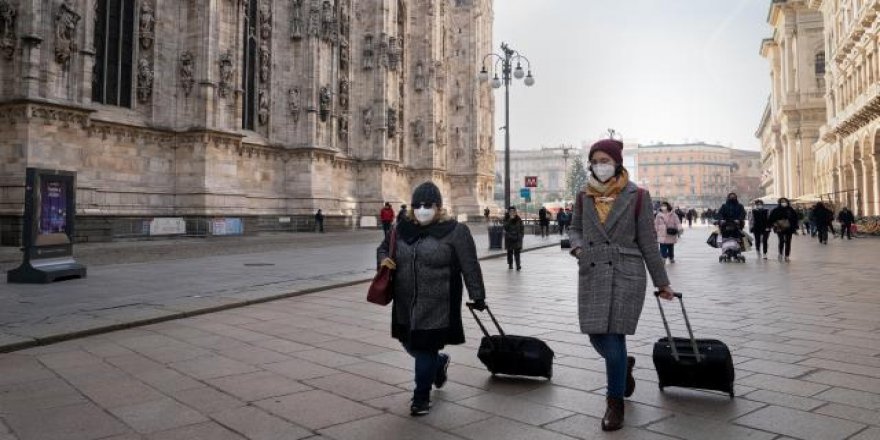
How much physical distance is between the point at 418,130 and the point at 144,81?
2023 centimetres

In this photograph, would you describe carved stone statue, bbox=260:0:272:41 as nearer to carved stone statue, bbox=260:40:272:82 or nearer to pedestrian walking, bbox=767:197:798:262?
carved stone statue, bbox=260:40:272:82

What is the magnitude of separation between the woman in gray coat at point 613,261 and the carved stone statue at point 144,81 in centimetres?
2151

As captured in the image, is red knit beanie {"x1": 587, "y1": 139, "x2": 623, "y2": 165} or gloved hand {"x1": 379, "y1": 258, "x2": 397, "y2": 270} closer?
red knit beanie {"x1": 587, "y1": 139, "x2": 623, "y2": 165}

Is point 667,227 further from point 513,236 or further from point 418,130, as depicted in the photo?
point 418,130

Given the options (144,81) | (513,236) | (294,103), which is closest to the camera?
(513,236)

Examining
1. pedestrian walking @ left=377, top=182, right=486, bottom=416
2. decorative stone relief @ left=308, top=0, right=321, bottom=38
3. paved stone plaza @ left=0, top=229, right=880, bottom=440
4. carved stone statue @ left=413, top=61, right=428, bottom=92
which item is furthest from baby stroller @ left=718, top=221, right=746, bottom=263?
carved stone statue @ left=413, top=61, right=428, bottom=92

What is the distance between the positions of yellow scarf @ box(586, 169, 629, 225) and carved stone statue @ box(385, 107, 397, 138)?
30939mm

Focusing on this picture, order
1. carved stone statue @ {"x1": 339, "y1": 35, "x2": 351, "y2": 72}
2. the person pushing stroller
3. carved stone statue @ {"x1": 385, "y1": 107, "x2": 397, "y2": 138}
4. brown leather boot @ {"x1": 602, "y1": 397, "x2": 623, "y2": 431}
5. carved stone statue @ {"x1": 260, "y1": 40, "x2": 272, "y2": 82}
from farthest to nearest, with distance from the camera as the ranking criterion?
carved stone statue @ {"x1": 385, "y1": 107, "x2": 397, "y2": 138} < carved stone statue @ {"x1": 339, "y1": 35, "x2": 351, "y2": 72} < carved stone statue @ {"x1": 260, "y1": 40, "x2": 272, "y2": 82} < the person pushing stroller < brown leather boot @ {"x1": 602, "y1": 397, "x2": 623, "y2": 431}

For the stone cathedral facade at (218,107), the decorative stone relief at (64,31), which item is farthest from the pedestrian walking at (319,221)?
the decorative stone relief at (64,31)

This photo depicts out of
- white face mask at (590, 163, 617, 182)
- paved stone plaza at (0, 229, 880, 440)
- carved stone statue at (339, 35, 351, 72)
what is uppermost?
carved stone statue at (339, 35, 351, 72)

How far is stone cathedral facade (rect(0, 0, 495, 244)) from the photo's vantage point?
1745 cm

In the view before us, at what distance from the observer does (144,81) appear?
71.3 ft

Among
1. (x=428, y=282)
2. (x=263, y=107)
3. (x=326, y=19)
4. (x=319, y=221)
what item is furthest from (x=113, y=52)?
(x=428, y=282)

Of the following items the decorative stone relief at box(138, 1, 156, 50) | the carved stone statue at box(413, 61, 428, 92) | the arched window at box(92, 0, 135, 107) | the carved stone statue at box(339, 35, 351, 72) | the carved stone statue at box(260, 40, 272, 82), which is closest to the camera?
the arched window at box(92, 0, 135, 107)
